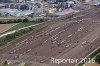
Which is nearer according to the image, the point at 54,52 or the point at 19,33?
the point at 54,52

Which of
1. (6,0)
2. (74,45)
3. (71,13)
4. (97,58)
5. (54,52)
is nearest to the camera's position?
(97,58)

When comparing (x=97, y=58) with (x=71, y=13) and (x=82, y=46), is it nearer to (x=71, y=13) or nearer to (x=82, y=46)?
(x=82, y=46)

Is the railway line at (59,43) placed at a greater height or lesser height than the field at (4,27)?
greater

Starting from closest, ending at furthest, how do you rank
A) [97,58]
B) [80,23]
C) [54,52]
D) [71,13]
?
[97,58] → [54,52] → [80,23] → [71,13]

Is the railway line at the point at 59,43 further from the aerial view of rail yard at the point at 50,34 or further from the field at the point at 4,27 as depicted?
the field at the point at 4,27

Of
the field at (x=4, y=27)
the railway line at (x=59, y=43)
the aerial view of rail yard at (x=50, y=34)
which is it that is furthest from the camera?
the field at (x=4, y=27)

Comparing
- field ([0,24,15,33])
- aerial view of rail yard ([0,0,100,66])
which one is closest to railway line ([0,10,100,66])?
aerial view of rail yard ([0,0,100,66])

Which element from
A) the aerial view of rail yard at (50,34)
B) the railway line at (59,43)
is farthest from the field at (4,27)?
the railway line at (59,43)

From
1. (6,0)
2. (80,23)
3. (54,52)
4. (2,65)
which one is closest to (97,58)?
(54,52)

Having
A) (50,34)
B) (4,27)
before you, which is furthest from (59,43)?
(4,27)
